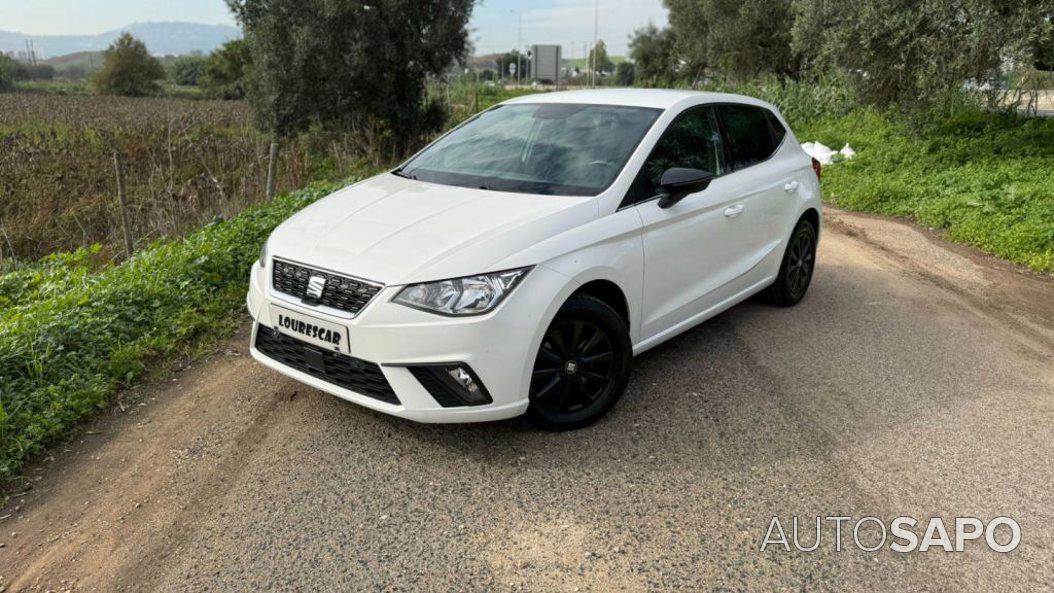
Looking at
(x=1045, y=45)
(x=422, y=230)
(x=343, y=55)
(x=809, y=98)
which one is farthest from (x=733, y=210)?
(x=809, y=98)

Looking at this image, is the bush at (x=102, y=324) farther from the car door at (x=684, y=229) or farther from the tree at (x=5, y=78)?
the tree at (x=5, y=78)

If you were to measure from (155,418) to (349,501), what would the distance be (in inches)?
59.8

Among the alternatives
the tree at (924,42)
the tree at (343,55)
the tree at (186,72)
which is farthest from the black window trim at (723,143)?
the tree at (186,72)

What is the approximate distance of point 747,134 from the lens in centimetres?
523

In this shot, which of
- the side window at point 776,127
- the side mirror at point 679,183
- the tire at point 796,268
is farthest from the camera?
the tire at point 796,268

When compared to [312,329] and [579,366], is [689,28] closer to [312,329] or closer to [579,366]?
[579,366]

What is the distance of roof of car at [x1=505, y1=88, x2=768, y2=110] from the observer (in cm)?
459

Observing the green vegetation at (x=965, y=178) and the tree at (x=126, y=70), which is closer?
the green vegetation at (x=965, y=178)

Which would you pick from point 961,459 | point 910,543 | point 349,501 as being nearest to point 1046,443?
point 961,459

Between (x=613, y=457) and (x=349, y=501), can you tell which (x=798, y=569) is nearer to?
(x=613, y=457)

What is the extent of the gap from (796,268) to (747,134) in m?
1.31

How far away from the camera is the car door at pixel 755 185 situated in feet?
16.1

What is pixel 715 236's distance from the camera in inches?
180

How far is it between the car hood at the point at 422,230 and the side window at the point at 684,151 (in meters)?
0.46
